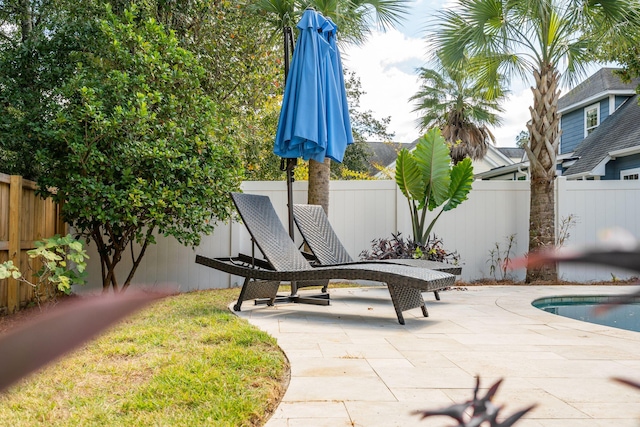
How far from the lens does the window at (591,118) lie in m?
18.6

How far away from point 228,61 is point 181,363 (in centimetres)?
684

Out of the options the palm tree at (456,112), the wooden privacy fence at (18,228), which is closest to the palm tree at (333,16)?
the wooden privacy fence at (18,228)

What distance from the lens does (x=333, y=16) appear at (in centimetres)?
935

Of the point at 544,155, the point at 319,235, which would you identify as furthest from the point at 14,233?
the point at 544,155

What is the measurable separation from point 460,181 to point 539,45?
8.87 ft

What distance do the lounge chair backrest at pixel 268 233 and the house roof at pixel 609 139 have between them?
11.2 m

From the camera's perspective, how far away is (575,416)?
2602mm

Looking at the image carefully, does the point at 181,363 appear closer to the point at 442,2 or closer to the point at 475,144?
the point at 442,2

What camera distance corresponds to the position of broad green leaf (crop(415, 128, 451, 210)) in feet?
28.0

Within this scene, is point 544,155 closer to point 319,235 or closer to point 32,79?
point 319,235


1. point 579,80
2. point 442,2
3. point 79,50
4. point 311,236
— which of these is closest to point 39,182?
point 79,50

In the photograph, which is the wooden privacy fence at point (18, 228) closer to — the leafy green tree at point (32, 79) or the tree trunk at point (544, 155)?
the leafy green tree at point (32, 79)

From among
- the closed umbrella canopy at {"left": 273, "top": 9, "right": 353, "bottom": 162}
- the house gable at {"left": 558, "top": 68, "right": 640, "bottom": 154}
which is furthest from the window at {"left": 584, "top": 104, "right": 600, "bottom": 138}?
the closed umbrella canopy at {"left": 273, "top": 9, "right": 353, "bottom": 162}

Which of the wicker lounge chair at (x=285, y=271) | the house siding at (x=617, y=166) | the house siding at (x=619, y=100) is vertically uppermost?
the house siding at (x=619, y=100)
